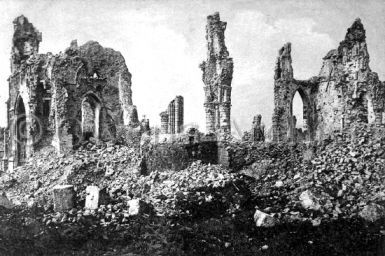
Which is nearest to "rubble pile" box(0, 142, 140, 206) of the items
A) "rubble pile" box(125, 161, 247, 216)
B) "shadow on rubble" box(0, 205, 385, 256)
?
"rubble pile" box(125, 161, 247, 216)

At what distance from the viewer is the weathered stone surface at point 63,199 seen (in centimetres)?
1023

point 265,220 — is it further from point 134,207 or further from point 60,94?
point 60,94

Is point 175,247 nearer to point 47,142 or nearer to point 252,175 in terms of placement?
point 252,175

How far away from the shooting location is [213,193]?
32.2 ft

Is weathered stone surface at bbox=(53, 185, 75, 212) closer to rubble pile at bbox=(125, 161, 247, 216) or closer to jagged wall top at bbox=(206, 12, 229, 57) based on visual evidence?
rubble pile at bbox=(125, 161, 247, 216)

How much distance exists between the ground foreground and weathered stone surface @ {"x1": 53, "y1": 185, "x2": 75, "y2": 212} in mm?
261

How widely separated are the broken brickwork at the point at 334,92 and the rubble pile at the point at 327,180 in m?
6.69

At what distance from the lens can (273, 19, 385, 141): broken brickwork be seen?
1820 centimetres

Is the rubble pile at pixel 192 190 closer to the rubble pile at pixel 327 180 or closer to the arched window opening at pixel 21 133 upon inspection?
the rubble pile at pixel 327 180

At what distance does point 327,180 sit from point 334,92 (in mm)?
12458

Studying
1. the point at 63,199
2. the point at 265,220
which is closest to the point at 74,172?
the point at 63,199

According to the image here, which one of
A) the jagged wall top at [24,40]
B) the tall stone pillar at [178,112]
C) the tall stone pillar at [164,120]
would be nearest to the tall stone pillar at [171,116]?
the tall stone pillar at [178,112]

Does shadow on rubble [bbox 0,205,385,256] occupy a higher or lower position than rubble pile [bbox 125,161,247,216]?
lower

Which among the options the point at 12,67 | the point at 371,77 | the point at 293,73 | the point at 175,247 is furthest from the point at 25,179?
the point at 371,77
